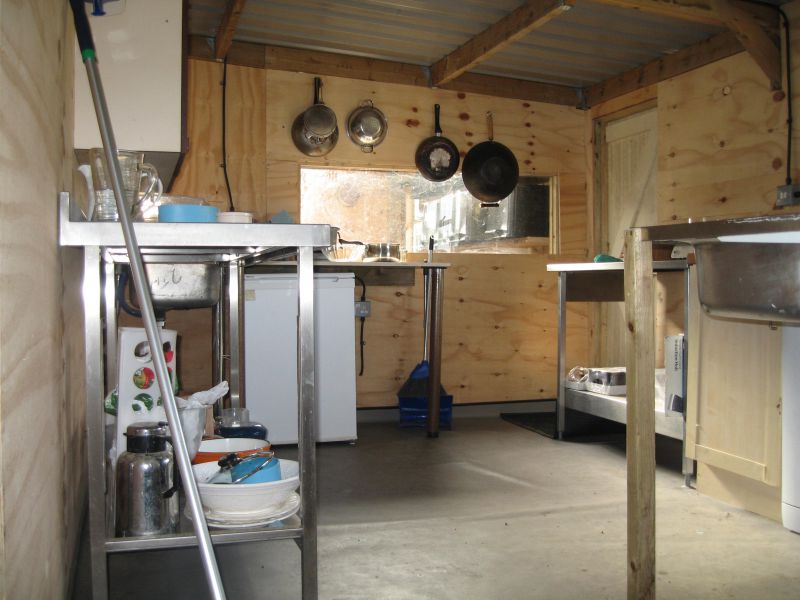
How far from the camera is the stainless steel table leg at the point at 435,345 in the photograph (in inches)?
150

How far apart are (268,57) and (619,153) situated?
94.7 inches

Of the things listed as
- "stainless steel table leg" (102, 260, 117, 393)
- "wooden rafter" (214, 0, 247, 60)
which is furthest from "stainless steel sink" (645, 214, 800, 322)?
"wooden rafter" (214, 0, 247, 60)

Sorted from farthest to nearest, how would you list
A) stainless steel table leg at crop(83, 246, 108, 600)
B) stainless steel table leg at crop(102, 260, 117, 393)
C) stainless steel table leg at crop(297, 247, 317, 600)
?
stainless steel table leg at crop(102, 260, 117, 393), stainless steel table leg at crop(297, 247, 317, 600), stainless steel table leg at crop(83, 246, 108, 600)

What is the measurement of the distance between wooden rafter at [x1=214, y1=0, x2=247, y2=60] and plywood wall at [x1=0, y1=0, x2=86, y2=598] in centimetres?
161

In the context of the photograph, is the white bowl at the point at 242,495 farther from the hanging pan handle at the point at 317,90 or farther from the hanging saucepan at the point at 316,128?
the hanging pan handle at the point at 317,90

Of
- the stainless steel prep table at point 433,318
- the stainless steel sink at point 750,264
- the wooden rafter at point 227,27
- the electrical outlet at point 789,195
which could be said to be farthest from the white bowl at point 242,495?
the electrical outlet at point 789,195

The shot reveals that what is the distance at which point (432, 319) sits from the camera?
12.6 feet

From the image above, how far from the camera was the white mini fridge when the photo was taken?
11.6 feet

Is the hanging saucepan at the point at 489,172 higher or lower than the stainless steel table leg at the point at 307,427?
higher

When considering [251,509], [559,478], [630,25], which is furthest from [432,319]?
[251,509]

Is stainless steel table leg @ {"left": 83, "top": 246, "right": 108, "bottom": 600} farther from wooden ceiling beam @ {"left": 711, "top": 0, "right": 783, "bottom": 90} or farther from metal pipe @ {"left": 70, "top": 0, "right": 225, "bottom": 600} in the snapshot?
wooden ceiling beam @ {"left": 711, "top": 0, "right": 783, "bottom": 90}

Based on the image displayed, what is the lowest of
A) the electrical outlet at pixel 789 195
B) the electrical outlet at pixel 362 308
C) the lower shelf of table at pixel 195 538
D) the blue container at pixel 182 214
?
the lower shelf of table at pixel 195 538

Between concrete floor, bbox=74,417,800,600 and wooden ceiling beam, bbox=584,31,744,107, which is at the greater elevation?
wooden ceiling beam, bbox=584,31,744,107

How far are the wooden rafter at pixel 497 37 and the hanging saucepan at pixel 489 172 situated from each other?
0.51m
